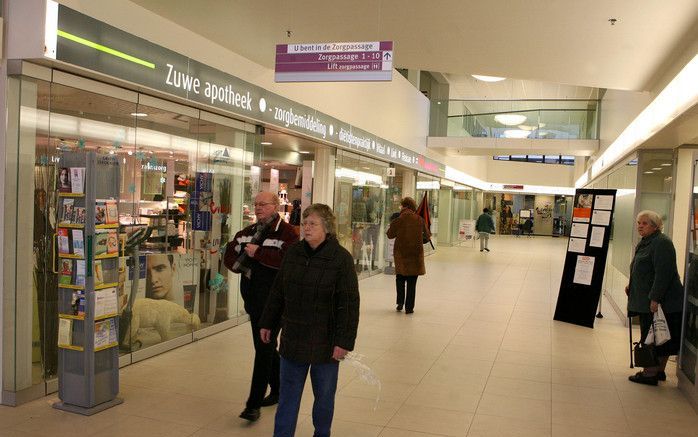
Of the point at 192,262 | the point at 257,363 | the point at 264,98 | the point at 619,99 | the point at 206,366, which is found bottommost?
the point at 206,366

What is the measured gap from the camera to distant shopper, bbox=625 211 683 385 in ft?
17.8

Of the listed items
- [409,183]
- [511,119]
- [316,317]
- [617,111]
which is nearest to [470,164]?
[511,119]

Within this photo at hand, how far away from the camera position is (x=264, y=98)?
7.16m

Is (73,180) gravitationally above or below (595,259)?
above

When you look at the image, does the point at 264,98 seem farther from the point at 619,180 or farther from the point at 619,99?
the point at 619,99

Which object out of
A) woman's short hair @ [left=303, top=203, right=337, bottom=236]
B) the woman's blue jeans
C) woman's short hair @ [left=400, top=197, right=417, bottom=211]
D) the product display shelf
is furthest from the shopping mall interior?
woman's short hair @ [left=400, top=197, right=417, bottom=211]

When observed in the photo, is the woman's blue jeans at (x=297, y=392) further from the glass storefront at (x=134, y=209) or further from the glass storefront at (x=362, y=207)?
the glass storefront at (x=362, y=207)

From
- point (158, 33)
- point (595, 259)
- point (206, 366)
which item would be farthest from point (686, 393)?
point (158, 33)

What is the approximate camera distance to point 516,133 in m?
17.2

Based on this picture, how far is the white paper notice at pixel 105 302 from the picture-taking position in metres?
4.23

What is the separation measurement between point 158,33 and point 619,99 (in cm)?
933

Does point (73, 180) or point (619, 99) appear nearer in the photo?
point (73, 180)

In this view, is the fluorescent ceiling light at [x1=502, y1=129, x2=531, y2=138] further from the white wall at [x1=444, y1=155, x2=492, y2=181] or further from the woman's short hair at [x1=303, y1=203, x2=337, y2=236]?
the woman's short hair at [x1=303, y1=203, x2=337, y2=236]

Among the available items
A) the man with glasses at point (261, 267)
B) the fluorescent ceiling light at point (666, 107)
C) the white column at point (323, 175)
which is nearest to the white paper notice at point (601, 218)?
the fluorescent ceiling light at point (666, 107)
